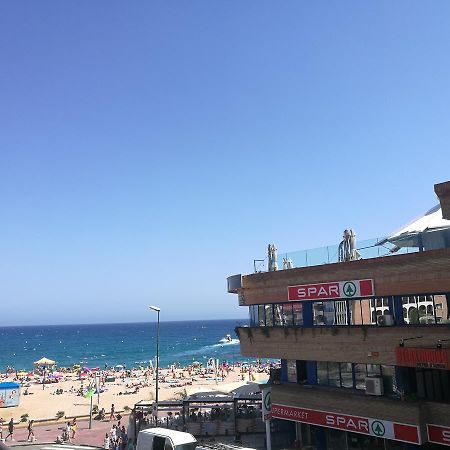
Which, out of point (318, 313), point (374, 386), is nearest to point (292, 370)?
point (318, 313)

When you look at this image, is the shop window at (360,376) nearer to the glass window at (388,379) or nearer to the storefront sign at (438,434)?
the glass window at (388,379)

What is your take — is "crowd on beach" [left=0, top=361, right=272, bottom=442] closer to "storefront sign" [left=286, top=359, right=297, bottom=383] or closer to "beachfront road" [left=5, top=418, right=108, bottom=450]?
"beachfront road" [left=5, top=418, right=108, bottom=450]

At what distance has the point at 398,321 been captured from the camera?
76.0ft

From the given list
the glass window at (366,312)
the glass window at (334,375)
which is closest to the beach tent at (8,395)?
the glass window at (334,375)

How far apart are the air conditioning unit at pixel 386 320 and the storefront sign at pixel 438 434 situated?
4.59 m

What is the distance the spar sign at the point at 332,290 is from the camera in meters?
23.8

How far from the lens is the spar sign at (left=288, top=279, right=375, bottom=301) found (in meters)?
23.8

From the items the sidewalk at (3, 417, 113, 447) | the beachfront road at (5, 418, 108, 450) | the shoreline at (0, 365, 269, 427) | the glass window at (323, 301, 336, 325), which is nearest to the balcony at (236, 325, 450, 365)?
the glass window at (323, 301, 336, 325)

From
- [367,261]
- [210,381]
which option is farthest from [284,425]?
[210,381]

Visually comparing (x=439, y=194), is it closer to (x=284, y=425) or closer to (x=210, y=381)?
(x=284, y=425)

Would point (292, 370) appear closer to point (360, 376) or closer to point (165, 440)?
point (360, 376)

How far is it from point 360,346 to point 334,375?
2844mm

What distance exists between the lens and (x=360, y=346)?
24.0m

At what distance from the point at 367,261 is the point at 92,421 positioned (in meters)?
33.9
